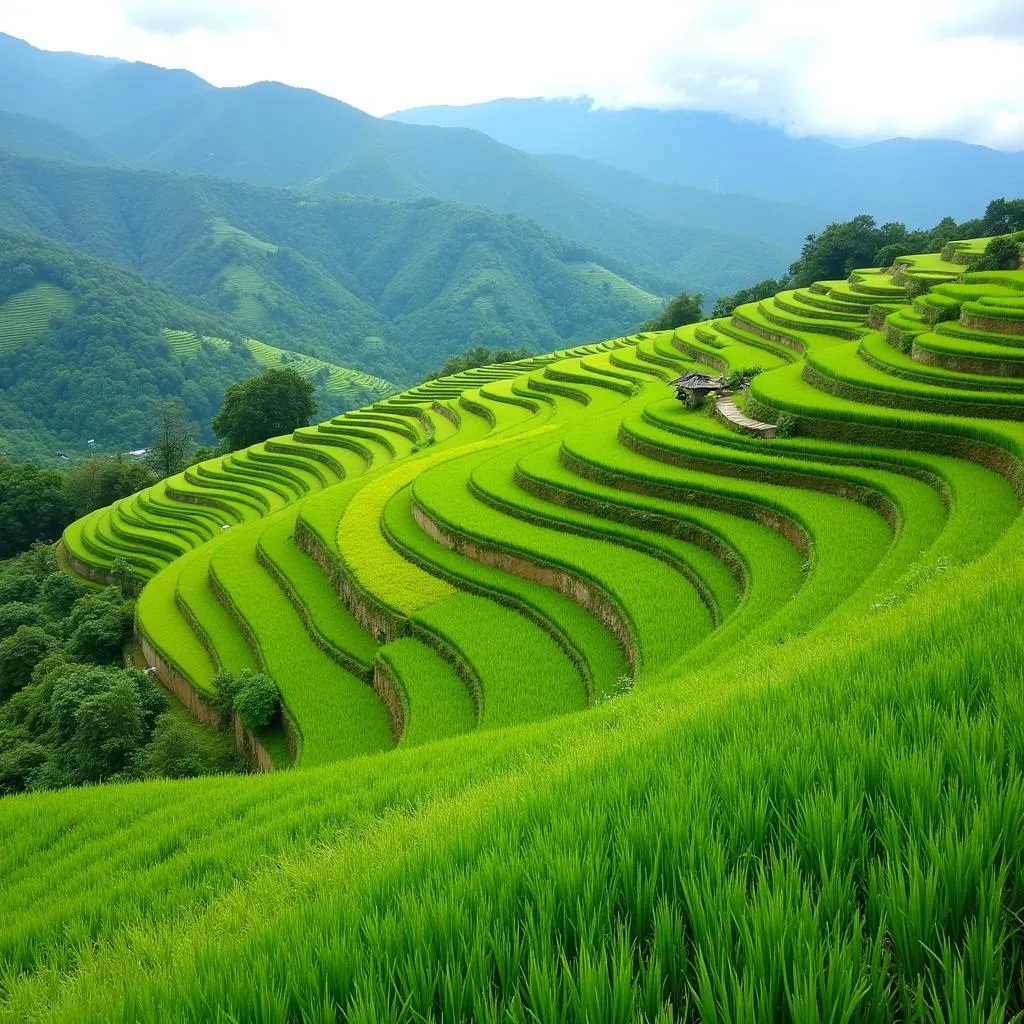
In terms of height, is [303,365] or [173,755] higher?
[303,365]

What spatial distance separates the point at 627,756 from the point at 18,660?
21923 millimetres

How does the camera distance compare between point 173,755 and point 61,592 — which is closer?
→ point 173,755

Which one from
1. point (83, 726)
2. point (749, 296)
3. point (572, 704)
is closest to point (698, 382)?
point (572, 704)

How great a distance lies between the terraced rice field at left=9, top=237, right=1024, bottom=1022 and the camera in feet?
5.51

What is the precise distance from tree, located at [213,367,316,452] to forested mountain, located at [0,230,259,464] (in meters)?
34.5

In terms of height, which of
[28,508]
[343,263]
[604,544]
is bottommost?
[28,508]

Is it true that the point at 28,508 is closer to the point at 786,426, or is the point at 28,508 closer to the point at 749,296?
the point at 786,426

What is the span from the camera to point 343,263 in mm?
182000

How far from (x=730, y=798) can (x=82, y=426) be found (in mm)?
91658

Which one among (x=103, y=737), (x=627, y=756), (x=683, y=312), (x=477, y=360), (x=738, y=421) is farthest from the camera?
(x=477, y=360)

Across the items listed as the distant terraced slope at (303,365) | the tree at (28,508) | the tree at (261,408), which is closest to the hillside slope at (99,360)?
the distant terraced slope at (303,365)

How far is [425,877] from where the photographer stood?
2.28m

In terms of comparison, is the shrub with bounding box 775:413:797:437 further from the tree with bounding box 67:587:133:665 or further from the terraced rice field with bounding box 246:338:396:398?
the terraced rice field with bounding box 246:338:396:398

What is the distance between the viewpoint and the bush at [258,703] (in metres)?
12.4
